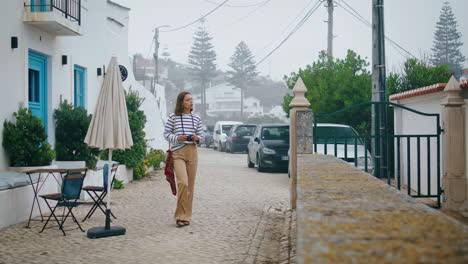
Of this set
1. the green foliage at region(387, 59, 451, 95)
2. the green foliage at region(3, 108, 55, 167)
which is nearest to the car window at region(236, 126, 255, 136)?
the green foliage at region(387, 59, 451, 95)

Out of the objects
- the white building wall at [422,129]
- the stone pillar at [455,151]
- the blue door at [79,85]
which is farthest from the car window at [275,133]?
the stone pillar at [455,151]

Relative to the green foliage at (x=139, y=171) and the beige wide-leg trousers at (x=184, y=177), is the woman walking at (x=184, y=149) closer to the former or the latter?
the beige wide-leg trousers at (x=184, y=177)

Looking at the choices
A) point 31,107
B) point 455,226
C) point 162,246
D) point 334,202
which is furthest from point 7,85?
point 455,226

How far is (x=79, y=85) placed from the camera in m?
13.6

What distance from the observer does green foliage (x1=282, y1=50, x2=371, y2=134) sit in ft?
61.5

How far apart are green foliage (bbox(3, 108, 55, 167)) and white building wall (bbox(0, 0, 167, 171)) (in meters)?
0.15

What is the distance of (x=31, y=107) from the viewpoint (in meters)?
10.7

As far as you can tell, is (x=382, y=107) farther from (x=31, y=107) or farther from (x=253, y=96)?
(x=253, y=96)

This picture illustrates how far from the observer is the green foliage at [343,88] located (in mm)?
18734

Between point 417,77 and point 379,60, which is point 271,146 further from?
point 379,60

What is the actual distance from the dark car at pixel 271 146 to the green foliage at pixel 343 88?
93.4 inches

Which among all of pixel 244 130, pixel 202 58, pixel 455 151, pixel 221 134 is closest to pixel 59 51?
pixel 455 151

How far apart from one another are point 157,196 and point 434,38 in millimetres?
66081

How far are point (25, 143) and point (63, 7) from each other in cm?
405
